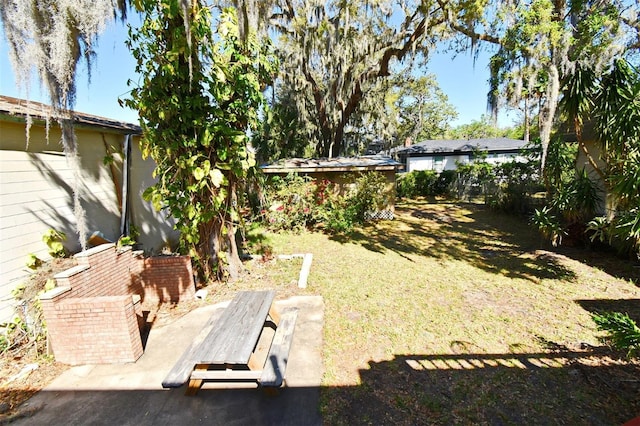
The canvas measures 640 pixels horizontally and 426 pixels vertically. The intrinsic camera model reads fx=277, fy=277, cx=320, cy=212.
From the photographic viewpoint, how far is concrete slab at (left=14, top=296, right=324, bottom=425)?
2.61 m

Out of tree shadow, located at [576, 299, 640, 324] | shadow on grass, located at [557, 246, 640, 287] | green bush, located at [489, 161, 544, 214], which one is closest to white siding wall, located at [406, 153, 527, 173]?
green bush, located at [489, 161, 544, 214]

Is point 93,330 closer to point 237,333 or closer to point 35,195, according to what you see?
point 237,333

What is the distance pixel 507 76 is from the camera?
10.5m

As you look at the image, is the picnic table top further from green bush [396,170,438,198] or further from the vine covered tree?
green bush [396,170,438,198]

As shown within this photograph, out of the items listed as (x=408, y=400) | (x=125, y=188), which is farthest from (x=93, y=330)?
(x=408, y=400)

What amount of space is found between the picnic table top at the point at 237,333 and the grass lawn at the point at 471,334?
0.94 m

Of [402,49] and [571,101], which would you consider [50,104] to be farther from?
[402,49]

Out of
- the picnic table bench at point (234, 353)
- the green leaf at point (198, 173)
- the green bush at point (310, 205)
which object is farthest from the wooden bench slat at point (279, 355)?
the green bush at point (310, 205)

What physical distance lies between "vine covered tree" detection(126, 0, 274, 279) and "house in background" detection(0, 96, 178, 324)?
1.28m

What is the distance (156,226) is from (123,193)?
1.34m

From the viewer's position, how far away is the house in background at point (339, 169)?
1082 cm

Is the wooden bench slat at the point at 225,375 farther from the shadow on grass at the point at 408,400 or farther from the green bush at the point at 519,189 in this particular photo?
the green bush at the point at 519,189

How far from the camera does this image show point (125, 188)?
18.3ft

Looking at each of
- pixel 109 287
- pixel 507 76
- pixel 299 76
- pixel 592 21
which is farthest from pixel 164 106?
pixel 592 21
